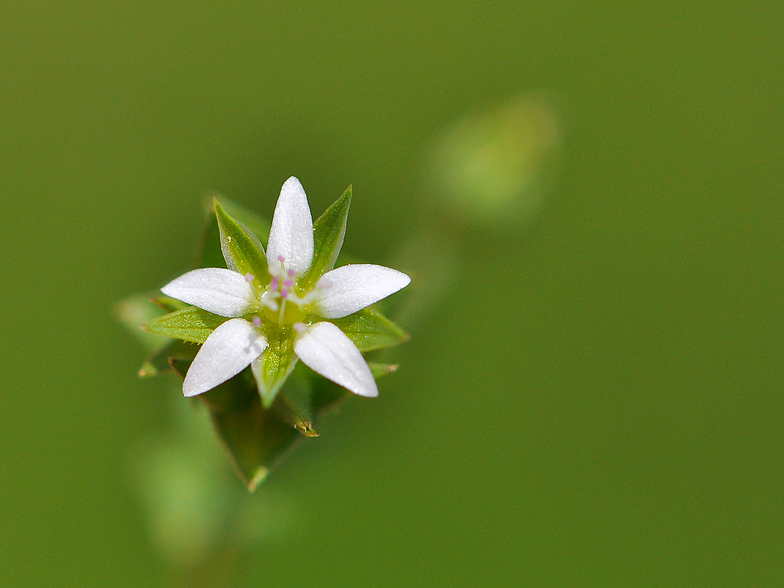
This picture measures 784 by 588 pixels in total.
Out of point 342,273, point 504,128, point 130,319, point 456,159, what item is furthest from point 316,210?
point 342,273

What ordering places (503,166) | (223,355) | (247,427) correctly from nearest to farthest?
(223,355) → (247,427) → (503,166)

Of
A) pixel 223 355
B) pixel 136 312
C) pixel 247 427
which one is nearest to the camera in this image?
pixel 223 355

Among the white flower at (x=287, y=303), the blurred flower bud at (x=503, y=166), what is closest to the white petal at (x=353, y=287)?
the white flower at (x=287, y=303)

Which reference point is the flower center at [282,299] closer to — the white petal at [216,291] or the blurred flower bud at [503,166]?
the white petal at [216,291]

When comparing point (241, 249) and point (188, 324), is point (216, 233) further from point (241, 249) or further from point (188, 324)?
point (188, 324)

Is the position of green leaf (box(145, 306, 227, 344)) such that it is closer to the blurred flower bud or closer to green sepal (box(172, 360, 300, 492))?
green sepal (box(172, 360, 300, 492))

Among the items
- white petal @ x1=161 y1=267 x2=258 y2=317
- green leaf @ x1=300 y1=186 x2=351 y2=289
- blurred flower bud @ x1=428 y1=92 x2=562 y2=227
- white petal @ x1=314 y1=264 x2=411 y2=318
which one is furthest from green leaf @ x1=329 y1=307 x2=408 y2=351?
blurred flower bud @ x1=428 y1=92 x2=562 y2=227

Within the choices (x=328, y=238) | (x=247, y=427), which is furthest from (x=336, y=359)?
(x=247, y=427)

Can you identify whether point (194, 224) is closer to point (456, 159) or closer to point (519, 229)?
point (456, 159)
